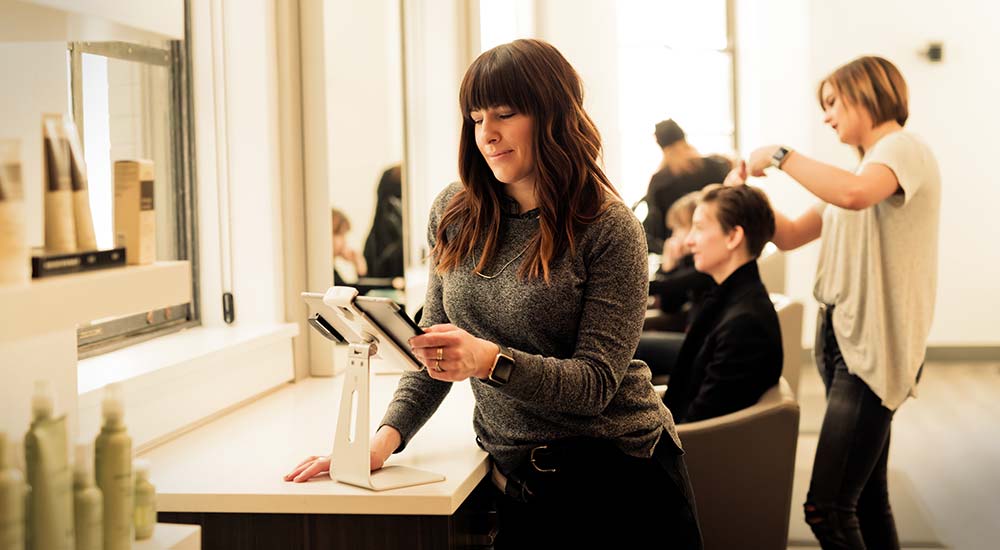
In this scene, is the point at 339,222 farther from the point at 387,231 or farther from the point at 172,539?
the point at 172,539

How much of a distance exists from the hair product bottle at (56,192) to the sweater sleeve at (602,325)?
2.40 feet

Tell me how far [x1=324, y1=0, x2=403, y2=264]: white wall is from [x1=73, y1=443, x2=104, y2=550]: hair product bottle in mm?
1653

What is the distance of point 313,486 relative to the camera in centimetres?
183

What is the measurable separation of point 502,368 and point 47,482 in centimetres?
69

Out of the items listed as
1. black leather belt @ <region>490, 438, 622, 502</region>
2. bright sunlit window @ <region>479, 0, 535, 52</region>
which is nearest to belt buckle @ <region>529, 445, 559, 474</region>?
black leather belt @ <region>490, 438, 622, 502</region>

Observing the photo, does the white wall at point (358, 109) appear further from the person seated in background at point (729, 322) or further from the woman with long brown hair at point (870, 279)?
the woman with long brown hair at point (870, 279)

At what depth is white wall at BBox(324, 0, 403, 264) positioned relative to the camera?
2.99 metres

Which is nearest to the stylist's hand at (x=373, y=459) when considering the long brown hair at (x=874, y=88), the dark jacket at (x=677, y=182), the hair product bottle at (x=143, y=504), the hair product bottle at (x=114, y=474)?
the hair product bottle at (x=143, y=504)

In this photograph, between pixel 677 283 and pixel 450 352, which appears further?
pixel 677 283

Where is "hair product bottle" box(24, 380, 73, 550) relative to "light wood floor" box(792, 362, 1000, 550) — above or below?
above

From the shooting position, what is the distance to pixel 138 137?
99.0 inches

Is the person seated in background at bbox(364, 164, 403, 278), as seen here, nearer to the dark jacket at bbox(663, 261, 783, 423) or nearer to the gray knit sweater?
the dark jacket at bbox(663, 261, 783, 423)

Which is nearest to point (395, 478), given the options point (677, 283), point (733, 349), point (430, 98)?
point (733, 349)

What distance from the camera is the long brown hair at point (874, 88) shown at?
2.90 meters
